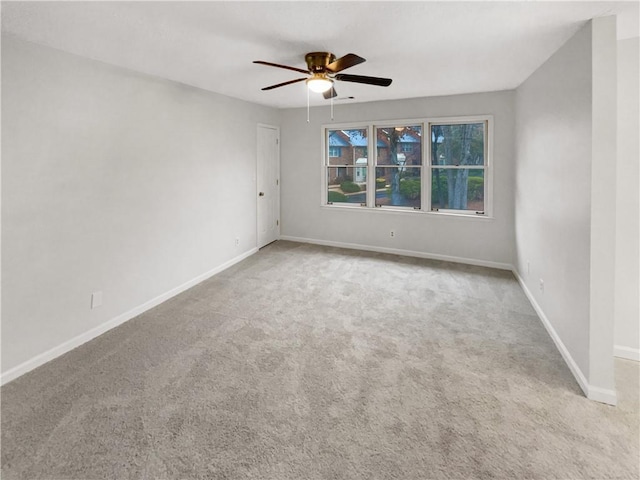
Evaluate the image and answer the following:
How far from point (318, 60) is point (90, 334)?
3108 mm

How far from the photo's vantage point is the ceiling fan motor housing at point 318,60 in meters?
2.92

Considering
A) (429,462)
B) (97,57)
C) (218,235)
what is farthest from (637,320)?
(97,57)

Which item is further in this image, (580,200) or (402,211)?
(402,211)

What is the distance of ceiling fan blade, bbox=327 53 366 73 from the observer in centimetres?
258

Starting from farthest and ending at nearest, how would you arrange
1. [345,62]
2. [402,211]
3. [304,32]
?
[402,211]
[345,62]
[304,32]

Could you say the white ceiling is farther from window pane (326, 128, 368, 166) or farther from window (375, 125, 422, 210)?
window pane (326, 128, 368, 166)

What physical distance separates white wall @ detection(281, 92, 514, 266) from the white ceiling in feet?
4.45

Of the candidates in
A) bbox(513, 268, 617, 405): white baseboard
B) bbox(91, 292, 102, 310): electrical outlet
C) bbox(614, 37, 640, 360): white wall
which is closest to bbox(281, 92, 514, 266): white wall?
bbox(513, 268, 617, 405): white baseboard

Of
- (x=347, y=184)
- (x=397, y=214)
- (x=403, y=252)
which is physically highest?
(x=347, y=184)

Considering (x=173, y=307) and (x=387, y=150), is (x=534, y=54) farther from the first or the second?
(x=173, y=307)

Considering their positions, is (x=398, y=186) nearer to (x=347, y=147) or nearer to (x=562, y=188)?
(x=347, y=147)

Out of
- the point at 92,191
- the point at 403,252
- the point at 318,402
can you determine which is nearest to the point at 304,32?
the point at 92,191

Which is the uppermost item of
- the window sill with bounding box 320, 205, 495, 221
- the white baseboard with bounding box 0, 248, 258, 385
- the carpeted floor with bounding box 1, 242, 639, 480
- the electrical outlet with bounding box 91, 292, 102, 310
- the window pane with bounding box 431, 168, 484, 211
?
the window pane with bounding box 431, 168, 484, 211

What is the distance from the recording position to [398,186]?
575 cm
